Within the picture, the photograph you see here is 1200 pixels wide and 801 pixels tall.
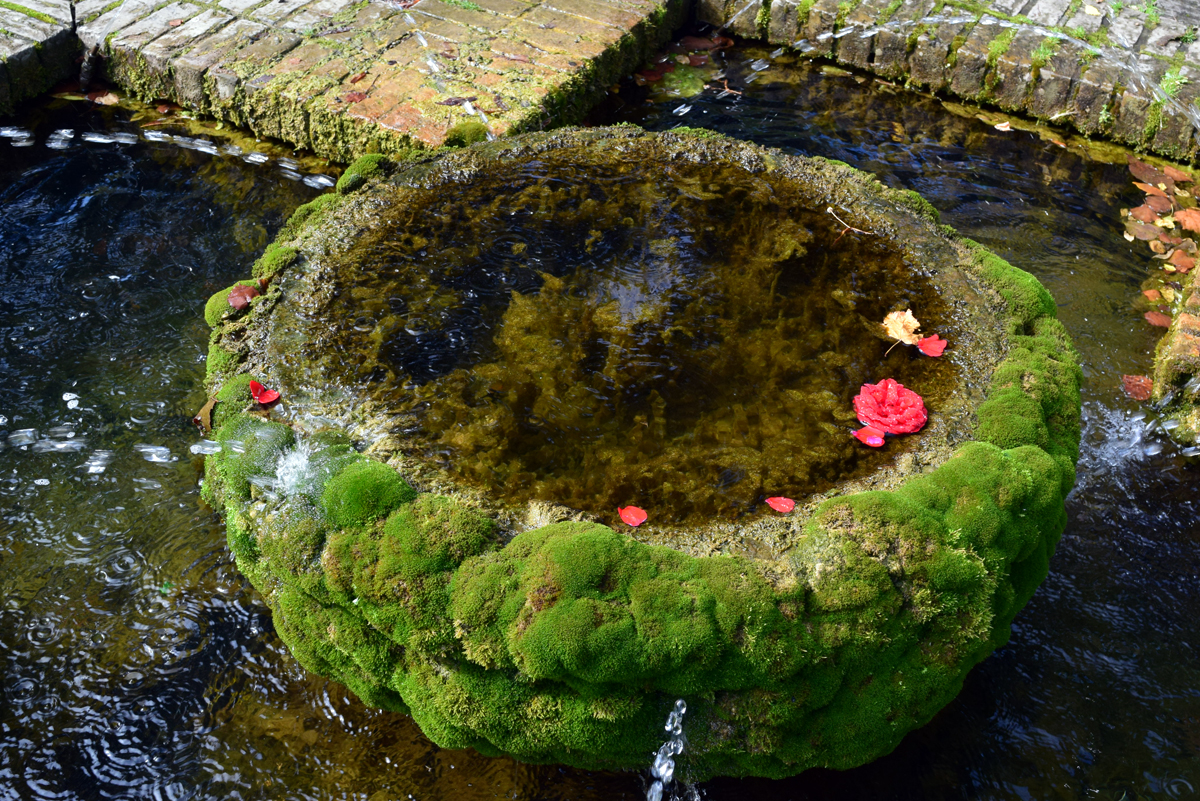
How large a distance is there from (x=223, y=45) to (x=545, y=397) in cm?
436

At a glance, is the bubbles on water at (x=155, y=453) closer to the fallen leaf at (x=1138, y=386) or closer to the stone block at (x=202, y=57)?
the stone block at (x=202, y=57)

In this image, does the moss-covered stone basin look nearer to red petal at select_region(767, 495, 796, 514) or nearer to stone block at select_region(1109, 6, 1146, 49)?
red petal at select_region(767, 495, 796, 514)

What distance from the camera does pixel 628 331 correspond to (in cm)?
327

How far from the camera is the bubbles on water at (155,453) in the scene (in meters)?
3.88

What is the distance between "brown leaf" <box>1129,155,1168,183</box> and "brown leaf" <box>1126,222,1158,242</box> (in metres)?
0.51

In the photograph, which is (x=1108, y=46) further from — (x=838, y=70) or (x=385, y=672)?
(x=385, y=672)

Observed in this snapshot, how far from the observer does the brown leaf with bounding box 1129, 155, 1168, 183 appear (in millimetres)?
5691

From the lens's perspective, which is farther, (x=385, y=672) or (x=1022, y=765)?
(x=1022, y=765)

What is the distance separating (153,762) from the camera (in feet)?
9.66

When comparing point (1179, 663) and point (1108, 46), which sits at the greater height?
point (1108, 46)

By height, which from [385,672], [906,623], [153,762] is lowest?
[153,762]

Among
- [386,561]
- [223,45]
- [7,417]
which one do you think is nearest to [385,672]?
[386,561]

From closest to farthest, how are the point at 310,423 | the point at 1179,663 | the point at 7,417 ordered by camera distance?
the point at 310,423 → the point at 1179,663 → the point at 7,417

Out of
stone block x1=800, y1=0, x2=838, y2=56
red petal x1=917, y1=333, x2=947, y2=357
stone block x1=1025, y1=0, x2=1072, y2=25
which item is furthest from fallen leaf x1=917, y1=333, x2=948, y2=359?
stone block x1=1025, y1=0, x2=1072, y2=25
